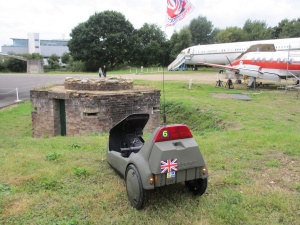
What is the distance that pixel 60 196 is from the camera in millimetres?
3959

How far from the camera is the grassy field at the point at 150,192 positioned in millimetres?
3457

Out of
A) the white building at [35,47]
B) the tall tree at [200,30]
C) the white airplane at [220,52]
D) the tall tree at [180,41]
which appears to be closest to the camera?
the white airplane at [220,52]

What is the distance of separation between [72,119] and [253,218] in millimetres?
8020

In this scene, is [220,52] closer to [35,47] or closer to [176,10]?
[176,10]

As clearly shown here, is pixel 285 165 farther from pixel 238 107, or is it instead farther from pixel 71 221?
pixel 238 107

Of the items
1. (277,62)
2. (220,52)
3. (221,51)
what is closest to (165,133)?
(277,62)

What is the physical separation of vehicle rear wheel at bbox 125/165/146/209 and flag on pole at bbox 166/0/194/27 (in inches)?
134

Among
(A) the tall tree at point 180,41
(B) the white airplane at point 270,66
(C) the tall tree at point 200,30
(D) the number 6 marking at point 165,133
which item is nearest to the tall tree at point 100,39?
(A) the tall tree at point 180,41

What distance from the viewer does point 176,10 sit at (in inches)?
252

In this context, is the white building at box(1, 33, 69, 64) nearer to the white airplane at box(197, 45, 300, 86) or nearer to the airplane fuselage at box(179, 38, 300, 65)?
the airplane fuselage at box(179, 38, 300, 65)

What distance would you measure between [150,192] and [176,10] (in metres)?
4.16

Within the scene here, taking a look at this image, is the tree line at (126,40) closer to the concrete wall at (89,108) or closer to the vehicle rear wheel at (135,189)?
the concrete wall at (89,108)

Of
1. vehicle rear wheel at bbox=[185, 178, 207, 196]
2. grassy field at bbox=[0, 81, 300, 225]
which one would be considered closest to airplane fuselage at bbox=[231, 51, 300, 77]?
grassy field at bbox=[0, 81, 300, 225]

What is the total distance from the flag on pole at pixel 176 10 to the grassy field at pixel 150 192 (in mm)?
2801
